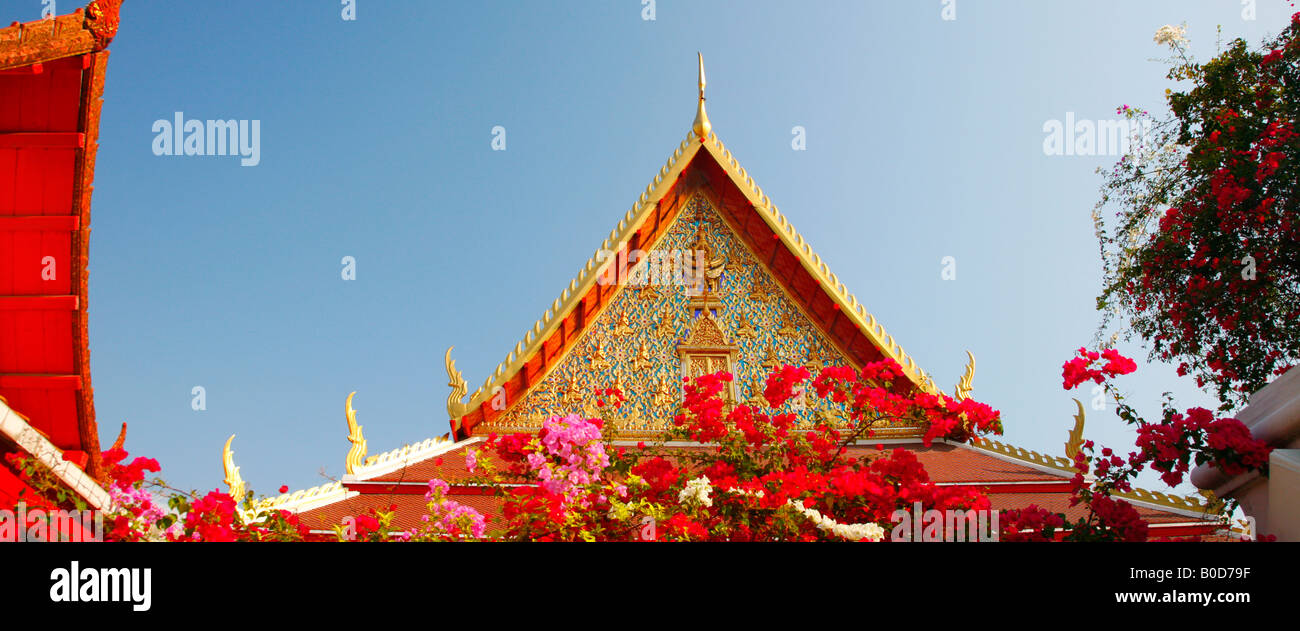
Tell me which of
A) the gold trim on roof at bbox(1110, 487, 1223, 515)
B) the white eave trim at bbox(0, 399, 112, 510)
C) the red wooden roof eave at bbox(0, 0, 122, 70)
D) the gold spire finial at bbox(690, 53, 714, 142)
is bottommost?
the gold trim on roof at bbox(1110, 487, 1223, 515)

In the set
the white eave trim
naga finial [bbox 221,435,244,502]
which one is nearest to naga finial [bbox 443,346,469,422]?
naga finial [bbox 221,435,244,502]

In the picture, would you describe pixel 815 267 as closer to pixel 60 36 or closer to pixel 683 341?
pixel 683 341

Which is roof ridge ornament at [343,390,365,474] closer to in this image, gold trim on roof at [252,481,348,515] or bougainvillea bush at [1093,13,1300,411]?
gold trim on roof at [252,481,348,515]

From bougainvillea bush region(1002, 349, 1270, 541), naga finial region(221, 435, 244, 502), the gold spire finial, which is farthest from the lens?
the gold spire finial

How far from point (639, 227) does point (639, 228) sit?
0.01 metres

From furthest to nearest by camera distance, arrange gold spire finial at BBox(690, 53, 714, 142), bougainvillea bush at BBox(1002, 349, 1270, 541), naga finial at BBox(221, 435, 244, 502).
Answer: gold spire finial at BBox(690, 53, 714, 142), naga finial at BBox(221, 435, 244, 502), bougainvillea bush at BBox(1002, 349, 1270, 541)

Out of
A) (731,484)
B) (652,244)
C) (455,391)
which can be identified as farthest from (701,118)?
(731,484)

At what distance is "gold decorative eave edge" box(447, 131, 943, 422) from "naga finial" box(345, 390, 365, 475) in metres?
0.75

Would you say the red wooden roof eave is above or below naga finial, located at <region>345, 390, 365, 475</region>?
above

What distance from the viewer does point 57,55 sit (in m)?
2.73

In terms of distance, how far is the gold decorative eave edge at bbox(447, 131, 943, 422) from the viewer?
20.9 feet
